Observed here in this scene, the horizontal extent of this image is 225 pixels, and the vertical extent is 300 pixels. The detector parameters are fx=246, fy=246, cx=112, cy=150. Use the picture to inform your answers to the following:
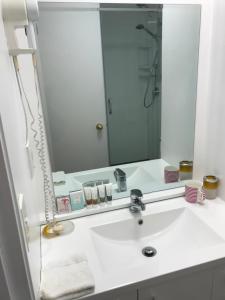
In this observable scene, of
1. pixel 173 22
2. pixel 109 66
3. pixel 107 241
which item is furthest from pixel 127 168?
pixel 173 22

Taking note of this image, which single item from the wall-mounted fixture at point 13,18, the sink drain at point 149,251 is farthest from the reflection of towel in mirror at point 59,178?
the wall-mounted fixture at point 13,18

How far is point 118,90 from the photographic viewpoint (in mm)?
1357

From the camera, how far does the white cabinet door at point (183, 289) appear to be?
0.96 m

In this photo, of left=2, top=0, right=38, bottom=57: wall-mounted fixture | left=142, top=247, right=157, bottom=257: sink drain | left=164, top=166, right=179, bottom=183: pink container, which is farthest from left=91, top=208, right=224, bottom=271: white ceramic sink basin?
left=2, top=0, right=38, bottom=57: wall-mounted fixture

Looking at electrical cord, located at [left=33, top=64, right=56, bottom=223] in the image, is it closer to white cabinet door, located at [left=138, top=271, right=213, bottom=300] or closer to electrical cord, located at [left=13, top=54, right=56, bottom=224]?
electrical cord, located at [left=13, top=54, right=56, bottom=224]

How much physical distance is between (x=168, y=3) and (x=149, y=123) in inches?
24.6

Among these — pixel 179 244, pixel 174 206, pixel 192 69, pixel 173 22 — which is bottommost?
pixel 179 244

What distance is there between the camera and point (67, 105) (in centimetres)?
128

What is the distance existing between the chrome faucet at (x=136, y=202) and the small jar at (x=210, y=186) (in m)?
0.38

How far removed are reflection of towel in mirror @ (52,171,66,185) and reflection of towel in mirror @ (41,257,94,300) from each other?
0.45 m

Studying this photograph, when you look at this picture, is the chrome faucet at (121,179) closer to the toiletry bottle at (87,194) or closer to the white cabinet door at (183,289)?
the toiletry bottle at (87,194)

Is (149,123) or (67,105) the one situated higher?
(67,105)

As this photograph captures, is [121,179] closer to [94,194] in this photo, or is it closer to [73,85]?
[94,194]

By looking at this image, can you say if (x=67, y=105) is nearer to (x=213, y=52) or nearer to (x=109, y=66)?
(x=109, y=66)
